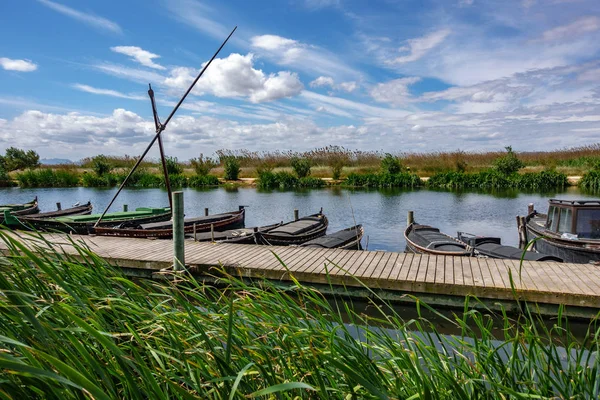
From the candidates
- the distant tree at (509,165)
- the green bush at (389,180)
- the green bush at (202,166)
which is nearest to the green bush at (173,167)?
the green bush at (202,166)

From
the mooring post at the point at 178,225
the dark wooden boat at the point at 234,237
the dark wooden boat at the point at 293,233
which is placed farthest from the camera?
the dark wooden boat at the point at 293,233

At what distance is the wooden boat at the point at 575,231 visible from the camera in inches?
356

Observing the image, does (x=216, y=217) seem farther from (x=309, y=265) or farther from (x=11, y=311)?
(x=11, y=311)

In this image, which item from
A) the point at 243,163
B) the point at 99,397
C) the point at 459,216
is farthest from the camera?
the point at 243,163

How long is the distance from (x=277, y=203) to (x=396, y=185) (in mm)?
15440

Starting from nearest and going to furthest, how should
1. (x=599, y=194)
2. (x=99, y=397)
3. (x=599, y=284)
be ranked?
(x=99, y=397) < (x=599, y=284) < (x=599, y=194)

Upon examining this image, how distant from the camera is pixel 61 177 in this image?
144 ft

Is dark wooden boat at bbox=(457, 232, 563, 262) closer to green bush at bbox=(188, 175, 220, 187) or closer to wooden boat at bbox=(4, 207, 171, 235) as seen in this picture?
wooden boat at bbox=(4, 207, 171, 235)

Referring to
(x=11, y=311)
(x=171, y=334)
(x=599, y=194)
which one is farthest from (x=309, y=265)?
(x=599, y=194)

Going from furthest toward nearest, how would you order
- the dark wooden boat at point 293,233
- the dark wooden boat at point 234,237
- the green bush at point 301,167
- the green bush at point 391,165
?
1. the green bush at point 301,167
2. the green bush at point 391,165
3. the dark wooden boat at point 293,233
4. the dark wooden boat at point 234,237

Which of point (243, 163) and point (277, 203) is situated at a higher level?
point (243, 163)

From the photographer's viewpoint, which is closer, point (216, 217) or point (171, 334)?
point (171, 334)

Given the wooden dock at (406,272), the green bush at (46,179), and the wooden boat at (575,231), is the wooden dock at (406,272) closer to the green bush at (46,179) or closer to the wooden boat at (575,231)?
the wooden boat at (575,231)

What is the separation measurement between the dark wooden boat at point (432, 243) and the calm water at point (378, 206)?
1.92 metres
